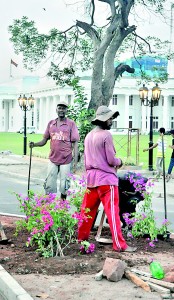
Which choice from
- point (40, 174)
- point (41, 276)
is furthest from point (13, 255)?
point (40, 174)

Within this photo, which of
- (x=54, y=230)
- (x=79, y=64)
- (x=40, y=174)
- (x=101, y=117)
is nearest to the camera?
(x=54, y=230)

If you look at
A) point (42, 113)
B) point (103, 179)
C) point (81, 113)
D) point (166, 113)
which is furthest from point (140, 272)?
point (42, 113)

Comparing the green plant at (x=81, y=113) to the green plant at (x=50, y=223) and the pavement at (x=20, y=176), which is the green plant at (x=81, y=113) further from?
the green plant at (x=50, y=223)

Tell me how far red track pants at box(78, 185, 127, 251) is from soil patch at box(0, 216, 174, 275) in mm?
155

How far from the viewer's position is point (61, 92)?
322 feet

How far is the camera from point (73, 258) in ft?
22.9

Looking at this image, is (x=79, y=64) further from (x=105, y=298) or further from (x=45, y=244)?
(x=105, y=298)

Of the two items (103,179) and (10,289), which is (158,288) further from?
(103,179)

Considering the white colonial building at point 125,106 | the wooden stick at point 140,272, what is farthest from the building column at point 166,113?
the wooden stick at point 140,272

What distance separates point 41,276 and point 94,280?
558 millimetres

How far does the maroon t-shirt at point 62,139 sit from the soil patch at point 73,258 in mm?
1907

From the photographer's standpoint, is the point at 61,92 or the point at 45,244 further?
the point at 61,92

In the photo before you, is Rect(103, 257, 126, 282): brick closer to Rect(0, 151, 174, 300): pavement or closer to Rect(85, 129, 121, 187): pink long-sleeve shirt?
Rect(0, 151, 174, 300): pavement

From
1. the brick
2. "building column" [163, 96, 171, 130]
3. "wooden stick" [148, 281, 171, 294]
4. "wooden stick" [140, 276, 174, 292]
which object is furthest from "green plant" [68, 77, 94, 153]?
"building column" [163, 96, 171, 130]
